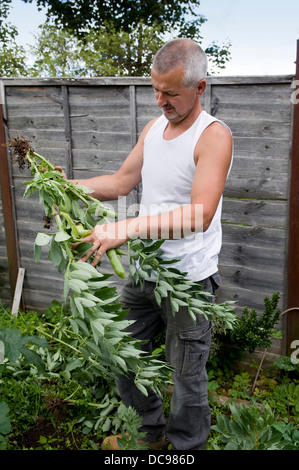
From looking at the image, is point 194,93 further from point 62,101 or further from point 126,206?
point 62,101

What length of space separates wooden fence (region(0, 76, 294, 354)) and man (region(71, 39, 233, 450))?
1.12 m

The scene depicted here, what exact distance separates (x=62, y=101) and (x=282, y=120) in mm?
1892

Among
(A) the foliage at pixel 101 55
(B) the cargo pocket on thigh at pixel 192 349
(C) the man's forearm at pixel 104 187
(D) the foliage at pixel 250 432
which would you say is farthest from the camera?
(A) the foliage at pixel 101 55

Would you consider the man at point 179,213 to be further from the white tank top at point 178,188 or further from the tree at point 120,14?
the tree at point 120,14

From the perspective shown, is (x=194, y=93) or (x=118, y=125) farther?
(x=118, y=125)

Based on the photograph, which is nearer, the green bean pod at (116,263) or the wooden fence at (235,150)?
the green bean pod at (116,263)

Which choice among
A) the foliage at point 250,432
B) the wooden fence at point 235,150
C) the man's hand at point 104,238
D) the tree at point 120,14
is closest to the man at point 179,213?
the man's hand at point 104,238

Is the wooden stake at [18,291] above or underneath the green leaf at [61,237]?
underneath

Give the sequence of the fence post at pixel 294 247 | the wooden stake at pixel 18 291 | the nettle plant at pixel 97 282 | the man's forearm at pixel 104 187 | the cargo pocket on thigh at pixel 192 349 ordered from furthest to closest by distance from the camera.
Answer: the wooden stake at pixel 18 291, the fence post at pixel 294 247, the man's forearm at pixel 104 187, the cargo pocket on thigh at pixel 192 349, the nettle plant at pixel 97 282

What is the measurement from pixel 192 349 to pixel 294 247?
1.40 metres

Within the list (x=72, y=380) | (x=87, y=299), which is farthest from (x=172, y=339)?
(x=72, y=380)

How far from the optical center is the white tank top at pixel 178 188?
2.11 m

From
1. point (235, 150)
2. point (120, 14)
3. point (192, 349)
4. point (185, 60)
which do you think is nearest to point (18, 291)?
point (235, 150)
